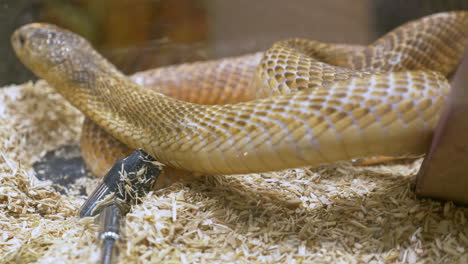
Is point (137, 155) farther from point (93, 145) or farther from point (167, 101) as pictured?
point (93, 145)

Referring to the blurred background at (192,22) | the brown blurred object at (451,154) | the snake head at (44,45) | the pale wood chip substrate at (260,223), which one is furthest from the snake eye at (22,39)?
the brown blurred object at (451,154)

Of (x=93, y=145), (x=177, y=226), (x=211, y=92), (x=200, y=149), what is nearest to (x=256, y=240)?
(x=177, y=226)

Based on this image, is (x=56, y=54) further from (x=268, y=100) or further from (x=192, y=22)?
(x=268, y=100)

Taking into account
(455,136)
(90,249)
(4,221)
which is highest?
(455,136)

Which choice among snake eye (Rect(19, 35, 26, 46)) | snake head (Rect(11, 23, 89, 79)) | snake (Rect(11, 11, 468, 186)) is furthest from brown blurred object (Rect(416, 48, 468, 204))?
snake eye (Rect(19, 35, 26, 46))

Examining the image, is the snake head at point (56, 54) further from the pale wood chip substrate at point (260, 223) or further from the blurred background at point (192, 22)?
the pale wood chip substrate at point (260, 223)
